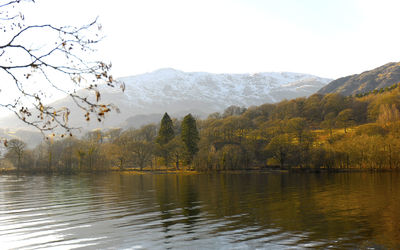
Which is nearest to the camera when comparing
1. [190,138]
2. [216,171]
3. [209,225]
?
[209,225]

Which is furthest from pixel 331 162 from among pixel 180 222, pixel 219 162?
pixel 180 222

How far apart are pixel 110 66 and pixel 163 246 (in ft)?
40.8

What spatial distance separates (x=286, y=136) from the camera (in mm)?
121250

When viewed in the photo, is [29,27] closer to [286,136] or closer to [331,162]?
[331,162]

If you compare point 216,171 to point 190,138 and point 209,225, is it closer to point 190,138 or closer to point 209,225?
point 190,138

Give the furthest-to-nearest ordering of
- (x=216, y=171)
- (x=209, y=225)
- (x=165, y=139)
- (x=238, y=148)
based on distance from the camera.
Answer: (x=165, y=139) → (x=238, y=148) → (x=216, y=171) → (x=209, y=225)

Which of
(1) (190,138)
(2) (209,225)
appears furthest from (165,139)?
(2) (209,225)

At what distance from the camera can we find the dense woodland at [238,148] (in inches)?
4139

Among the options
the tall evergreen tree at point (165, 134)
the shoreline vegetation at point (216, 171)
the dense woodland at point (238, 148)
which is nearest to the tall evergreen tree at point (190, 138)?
the dense woodland at point (238, 148)

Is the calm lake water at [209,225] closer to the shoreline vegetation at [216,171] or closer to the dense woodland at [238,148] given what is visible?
the dense woodland at [238,148]

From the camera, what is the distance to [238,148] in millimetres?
118438

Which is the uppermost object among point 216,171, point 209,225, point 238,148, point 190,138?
point 190,138

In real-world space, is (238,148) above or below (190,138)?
below

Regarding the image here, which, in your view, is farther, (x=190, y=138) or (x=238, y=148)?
(x=190, y=138)
